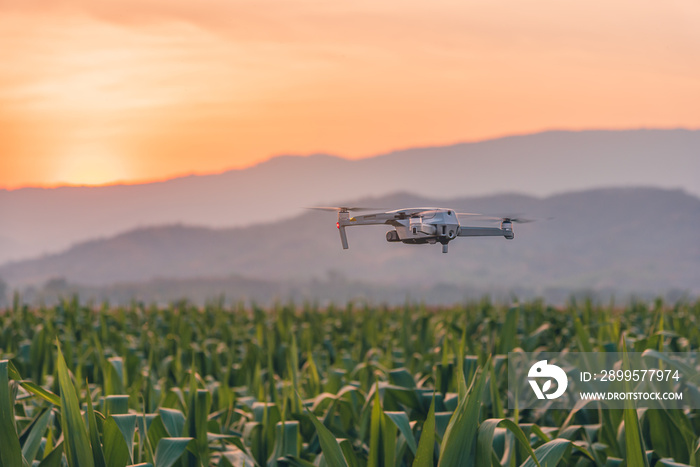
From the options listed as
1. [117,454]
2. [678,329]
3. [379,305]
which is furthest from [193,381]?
[379,305]

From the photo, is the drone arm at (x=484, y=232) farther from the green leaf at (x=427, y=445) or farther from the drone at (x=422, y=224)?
the green leaf at (x=427, y=445)

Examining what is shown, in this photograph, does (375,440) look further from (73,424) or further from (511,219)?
(511,219)

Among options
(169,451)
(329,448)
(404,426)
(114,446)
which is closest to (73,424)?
(114,446)

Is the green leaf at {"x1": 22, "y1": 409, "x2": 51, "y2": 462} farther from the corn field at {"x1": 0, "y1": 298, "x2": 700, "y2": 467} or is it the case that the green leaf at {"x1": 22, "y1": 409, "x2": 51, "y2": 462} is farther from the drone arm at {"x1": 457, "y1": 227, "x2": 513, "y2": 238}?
the drone arm at {"x1": 457, "y1": 227, "x2": 513, "y2": 238}

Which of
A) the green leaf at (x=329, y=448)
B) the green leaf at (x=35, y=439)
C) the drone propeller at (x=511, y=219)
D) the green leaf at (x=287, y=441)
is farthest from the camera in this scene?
the green leaf at (x=287, y=441)

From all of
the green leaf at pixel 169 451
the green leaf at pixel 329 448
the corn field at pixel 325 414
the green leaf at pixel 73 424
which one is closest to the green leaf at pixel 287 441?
the corn field at pixel 325 414

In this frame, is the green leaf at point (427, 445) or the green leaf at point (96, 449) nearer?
the green leaf at point (427, 445)
